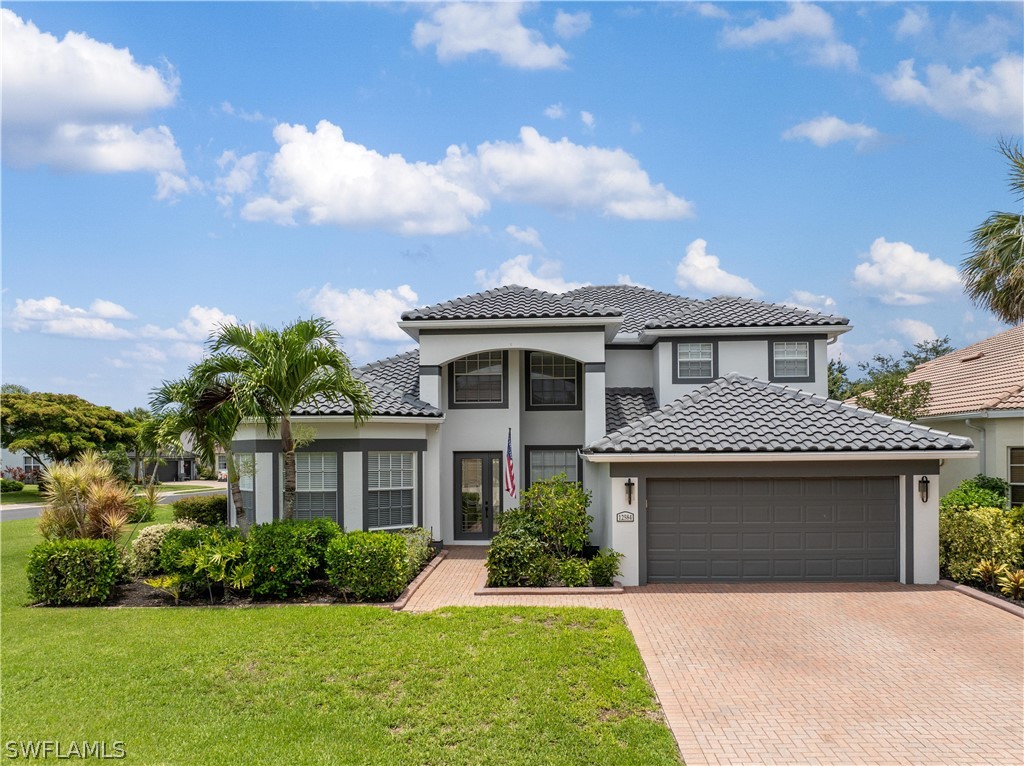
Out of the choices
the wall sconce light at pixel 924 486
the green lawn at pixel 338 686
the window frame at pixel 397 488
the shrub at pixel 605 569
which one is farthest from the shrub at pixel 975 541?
the window frame at pixel 397 488

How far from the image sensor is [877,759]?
20.9 ft

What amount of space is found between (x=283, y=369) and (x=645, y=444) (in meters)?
7.48

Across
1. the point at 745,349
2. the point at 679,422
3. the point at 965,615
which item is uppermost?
the point at 745,349

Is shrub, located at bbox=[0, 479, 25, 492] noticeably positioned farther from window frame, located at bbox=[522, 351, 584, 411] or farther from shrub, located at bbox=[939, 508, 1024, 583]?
shrub, located at bbox=[939, 508, 1024, 583]

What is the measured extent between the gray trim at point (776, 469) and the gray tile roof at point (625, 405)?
11.4 ft

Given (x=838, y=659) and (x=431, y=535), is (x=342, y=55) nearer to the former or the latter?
(x=431, y=535)

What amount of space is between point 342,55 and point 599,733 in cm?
1473

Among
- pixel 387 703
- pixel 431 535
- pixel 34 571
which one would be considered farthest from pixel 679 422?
pixel 34 571

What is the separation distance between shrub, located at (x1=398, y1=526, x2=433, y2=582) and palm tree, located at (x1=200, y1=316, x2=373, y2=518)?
277cm

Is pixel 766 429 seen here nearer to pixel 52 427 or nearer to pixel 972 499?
pixel 972 499

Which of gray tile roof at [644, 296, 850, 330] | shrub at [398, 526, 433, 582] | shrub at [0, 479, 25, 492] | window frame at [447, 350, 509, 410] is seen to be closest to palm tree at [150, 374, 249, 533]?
shrub at [398, 526, 433, 582]

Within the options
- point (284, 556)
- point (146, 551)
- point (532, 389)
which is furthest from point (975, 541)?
point (146, 551)

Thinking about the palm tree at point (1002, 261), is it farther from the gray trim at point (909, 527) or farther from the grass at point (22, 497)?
the grass at point (22, 497)

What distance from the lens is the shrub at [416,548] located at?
13.7 m
